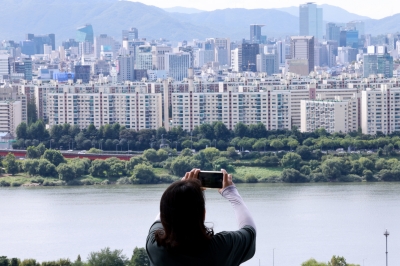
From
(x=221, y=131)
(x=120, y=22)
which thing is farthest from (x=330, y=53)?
(x=221, y=131)

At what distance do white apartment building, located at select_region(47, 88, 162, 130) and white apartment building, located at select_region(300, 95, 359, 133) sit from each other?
1.66m

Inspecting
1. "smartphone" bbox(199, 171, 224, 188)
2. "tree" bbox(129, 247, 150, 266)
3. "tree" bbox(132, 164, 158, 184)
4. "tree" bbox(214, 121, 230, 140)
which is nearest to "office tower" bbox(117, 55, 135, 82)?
"tree" bbox(214, 121, 230, 140)

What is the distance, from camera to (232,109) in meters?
13.3

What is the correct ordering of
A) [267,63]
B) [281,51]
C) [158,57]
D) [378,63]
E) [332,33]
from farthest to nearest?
[332,33], [281,51], [158,57], [267,63], [378,63]

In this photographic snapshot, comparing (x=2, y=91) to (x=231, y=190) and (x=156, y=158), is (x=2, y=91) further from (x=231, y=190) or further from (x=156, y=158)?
(x=231, y=190)

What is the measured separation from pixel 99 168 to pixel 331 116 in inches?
141

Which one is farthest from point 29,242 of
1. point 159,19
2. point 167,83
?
point 159,19

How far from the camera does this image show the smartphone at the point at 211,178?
104 centimetres

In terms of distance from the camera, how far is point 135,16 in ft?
166

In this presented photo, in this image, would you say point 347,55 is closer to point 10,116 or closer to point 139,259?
point 10,116

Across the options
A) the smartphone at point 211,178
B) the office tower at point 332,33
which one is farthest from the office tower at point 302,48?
the smartphone at point 211,178

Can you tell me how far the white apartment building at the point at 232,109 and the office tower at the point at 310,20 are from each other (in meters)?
30.6

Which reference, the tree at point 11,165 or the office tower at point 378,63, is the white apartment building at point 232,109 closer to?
the tree at point 11,165

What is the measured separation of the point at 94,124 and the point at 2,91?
1858 mm
